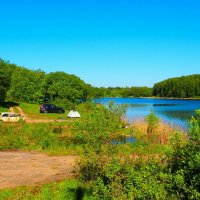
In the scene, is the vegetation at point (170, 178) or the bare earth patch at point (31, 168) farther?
the bare earth patch at point (31, 168)

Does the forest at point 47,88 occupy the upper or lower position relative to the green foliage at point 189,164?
upper

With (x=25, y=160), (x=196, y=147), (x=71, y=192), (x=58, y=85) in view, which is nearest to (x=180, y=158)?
(x=196, y=147)

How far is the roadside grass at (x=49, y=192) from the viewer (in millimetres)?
15789

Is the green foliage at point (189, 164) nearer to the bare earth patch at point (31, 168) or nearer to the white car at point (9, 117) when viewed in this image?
the bare earth patch at point (31, 168)

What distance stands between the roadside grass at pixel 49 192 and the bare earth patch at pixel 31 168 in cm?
92

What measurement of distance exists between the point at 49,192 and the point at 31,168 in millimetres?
5191

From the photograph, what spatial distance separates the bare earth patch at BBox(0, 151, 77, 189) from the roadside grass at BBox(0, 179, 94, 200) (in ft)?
3.03

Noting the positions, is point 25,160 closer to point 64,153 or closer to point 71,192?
point 64,153

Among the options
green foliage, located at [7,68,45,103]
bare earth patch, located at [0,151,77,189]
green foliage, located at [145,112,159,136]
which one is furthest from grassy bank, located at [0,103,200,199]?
green foliage, located at [7,68,45,103]

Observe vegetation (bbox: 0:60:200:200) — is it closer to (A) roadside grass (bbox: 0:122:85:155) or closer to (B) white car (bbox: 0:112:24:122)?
(A) roadside grass (bbox: 0:122:85:155)

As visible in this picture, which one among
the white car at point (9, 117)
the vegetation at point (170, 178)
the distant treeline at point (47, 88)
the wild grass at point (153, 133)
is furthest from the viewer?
the distant treeline at point (47, 88)

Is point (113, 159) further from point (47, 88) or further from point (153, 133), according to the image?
point (47, 88)

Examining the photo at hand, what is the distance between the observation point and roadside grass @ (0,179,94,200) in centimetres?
1579

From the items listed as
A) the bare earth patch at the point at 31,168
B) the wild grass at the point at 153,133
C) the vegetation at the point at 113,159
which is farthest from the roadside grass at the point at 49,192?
the wild grass at the point at 153,133
